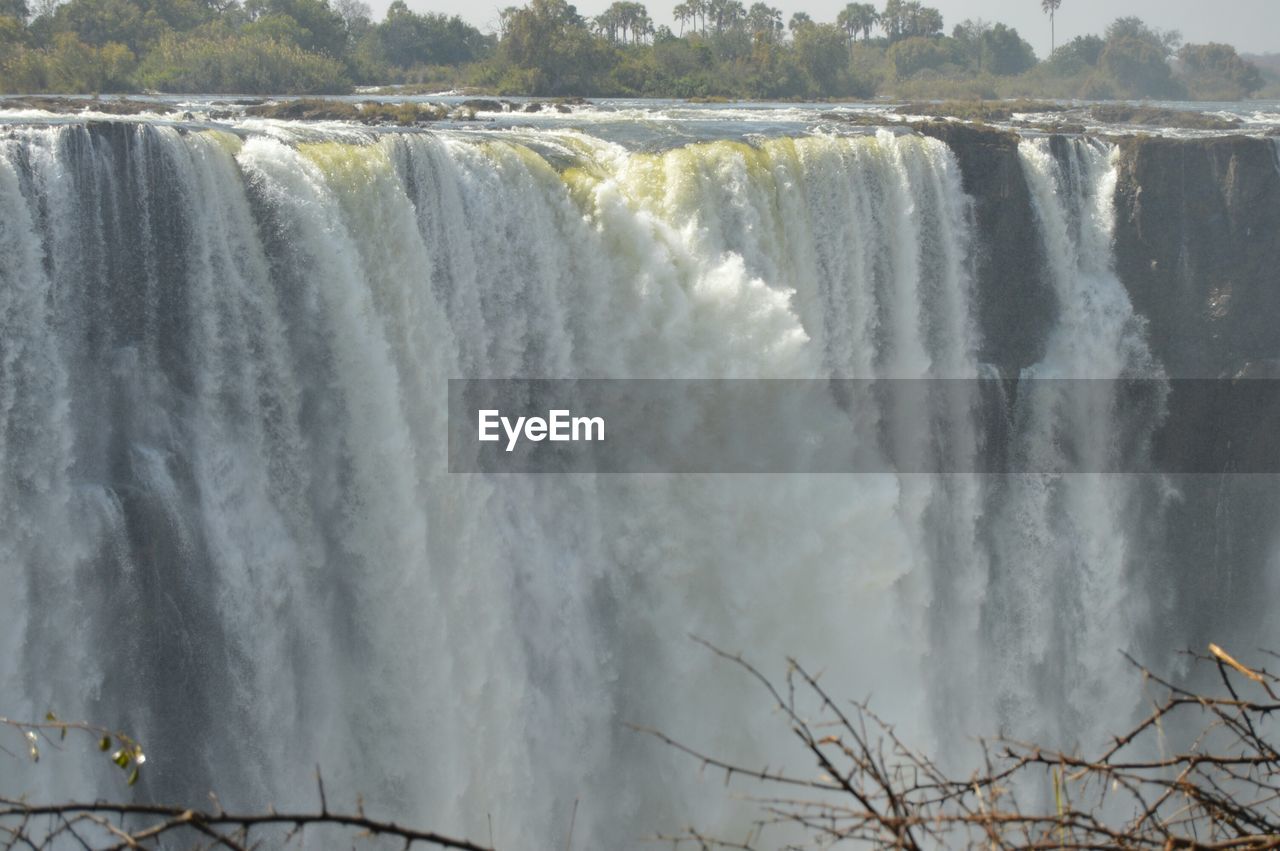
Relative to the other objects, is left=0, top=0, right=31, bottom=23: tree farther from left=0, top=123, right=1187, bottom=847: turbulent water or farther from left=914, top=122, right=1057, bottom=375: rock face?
left=914, top=122, right=1057, bottom=375: rock face

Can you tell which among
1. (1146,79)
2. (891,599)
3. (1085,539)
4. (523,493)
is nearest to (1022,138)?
(1085,539)

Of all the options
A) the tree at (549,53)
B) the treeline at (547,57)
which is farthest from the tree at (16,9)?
the tree at (549,53)

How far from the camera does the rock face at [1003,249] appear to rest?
13180 mm

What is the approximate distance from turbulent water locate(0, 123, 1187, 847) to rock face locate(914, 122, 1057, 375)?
315 mm

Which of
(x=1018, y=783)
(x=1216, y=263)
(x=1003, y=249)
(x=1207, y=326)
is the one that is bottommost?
(x=1018, y=783)

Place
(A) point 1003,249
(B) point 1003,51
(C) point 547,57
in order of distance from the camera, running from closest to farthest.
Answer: (A) point 1003,249
(C) point 547,57
(B) point 1003,51

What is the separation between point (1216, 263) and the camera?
14031 millimetres

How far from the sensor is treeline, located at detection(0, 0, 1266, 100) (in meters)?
25.0

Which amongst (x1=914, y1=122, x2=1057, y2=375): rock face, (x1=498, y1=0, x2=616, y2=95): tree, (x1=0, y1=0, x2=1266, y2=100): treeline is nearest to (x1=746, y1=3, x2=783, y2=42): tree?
(x1=0, y1=0, x2=1266, y2=100): treeline

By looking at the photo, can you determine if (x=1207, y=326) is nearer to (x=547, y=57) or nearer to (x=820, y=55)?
(x=547, y=57)

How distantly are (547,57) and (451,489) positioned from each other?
21489 millimetres

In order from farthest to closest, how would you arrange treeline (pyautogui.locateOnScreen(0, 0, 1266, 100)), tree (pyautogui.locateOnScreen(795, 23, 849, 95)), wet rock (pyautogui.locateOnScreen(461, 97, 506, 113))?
tree (pyautogui.locateOnScreen(795, 23, 849, 95)) → treeline (pyautogui.locateOnScreen(0, 0, 1266, 100)) → wet rock (pyautogui.locateOnScreen(461, 97, 506, 113))

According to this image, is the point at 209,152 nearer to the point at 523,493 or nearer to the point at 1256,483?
the point at 523,493

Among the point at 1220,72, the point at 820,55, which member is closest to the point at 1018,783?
the point at 820,55
